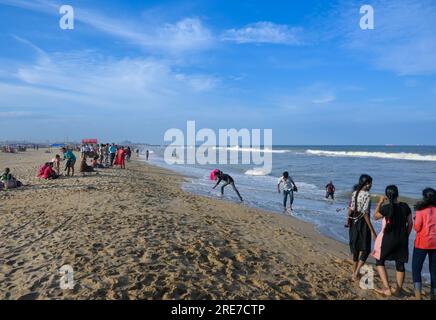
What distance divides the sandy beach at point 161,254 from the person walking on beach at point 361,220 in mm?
627

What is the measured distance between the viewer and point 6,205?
10.4 m

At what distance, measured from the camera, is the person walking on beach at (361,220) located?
5.21m

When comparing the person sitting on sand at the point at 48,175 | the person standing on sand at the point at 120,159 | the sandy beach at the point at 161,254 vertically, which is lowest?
the sandy beach at the point at 161,254

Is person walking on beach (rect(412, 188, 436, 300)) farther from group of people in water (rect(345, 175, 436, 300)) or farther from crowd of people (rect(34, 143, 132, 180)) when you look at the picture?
crowd of people (rect(34, 143, 132, 180))

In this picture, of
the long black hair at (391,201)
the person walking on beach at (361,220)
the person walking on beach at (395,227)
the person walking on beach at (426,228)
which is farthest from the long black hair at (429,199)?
the person walking on beach at (361,220)

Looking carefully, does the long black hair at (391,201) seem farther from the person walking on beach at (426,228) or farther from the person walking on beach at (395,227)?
the person walking on beach at (426,228)

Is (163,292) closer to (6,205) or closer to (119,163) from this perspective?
(6,205)

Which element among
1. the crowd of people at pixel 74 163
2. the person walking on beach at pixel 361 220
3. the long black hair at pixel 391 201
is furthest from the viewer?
the crowd of people at pixel 74 163

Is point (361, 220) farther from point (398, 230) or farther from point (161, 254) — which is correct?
point (161, 254)

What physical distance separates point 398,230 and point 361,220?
566 millimetres

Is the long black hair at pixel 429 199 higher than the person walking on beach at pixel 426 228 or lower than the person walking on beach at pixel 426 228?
higher

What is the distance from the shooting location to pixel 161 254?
5.89m

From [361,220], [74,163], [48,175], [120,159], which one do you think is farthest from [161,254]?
[120,159]
